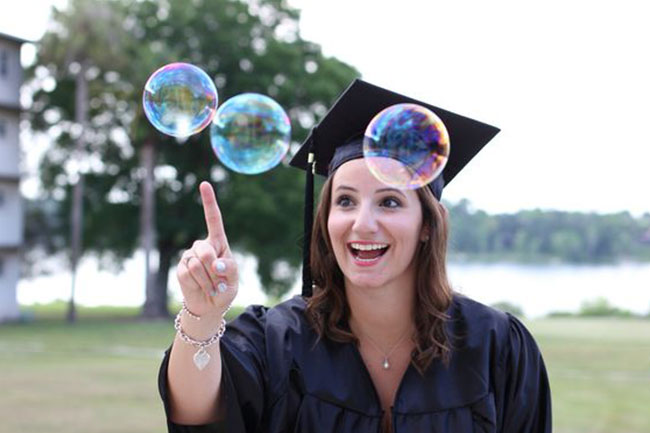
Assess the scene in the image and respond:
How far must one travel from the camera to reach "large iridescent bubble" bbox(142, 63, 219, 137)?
14.2 ft

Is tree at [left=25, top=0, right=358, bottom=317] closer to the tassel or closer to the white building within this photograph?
the white building

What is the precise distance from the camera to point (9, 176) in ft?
97.8

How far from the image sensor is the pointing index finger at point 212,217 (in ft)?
8.77

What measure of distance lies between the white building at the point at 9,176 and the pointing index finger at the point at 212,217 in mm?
28478

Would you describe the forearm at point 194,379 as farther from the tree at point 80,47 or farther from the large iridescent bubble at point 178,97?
the tree at point 80,47

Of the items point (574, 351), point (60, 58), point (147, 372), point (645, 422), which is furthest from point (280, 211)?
point (645, 422)

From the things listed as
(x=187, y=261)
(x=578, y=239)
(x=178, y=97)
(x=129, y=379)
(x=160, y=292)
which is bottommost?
(x=160, y=292)

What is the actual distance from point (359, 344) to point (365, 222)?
0.49 m

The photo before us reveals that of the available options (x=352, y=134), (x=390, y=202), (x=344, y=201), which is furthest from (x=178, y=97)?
(x=390, y=202)

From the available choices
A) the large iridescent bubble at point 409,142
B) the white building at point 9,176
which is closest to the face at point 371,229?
the large iridescent bubble at point 409,142

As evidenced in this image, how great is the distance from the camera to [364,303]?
3.09 meters

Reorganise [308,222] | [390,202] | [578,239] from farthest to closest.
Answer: [578,239], [308,222], [390,202]

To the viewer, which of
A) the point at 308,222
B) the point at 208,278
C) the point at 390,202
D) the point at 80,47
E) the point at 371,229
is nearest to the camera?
the point at 208,278

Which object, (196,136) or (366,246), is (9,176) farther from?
(366,246)
